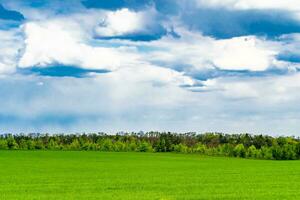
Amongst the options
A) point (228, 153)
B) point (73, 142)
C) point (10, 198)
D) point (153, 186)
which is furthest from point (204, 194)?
point (73, 142)

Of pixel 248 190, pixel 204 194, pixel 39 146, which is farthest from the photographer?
pixel 39 146

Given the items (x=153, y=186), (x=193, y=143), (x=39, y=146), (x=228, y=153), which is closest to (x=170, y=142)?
(x=193, y=143)

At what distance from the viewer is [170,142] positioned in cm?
16925

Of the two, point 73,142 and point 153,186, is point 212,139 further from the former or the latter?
point 153,186

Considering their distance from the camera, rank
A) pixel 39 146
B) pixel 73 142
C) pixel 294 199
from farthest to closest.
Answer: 1. pixel 73 142
2. pixel 39 146
3. pixel 294 199

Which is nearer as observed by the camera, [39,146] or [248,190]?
[248,190]

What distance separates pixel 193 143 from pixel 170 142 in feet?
39.0

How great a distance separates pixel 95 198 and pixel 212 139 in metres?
168

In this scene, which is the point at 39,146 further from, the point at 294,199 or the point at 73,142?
the point at 294,199

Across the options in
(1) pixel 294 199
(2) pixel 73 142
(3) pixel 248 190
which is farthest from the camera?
(2) pixel 73 142

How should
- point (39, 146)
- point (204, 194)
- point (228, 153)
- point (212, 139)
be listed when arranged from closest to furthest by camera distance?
point (204, 194) → point (228, 153) → point (39, 146) → point (212, 139)

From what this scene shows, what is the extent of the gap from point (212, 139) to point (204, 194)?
165 meters

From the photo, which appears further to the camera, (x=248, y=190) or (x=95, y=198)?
(x=248, y=190)

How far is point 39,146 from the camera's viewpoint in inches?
6403
